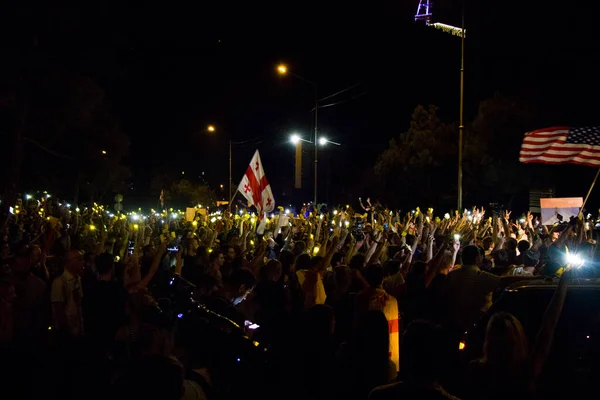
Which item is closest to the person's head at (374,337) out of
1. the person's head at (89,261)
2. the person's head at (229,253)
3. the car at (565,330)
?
the car at (565,330)

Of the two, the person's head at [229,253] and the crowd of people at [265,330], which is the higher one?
the person's head at [229,253]

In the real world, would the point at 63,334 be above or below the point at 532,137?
below

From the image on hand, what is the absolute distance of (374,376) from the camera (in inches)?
176

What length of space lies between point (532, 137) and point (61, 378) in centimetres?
1206

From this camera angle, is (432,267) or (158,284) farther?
(158,284)

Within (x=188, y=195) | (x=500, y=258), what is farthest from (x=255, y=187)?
(x=188, y=195)

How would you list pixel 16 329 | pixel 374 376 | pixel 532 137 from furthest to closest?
pixel 532 137 < pixel 16 329 < pixel 374 376

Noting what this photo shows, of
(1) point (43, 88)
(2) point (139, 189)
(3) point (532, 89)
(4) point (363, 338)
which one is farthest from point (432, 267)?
(2) point (139, 189)

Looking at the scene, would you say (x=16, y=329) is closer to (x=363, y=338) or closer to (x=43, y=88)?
(x=363, y=338)

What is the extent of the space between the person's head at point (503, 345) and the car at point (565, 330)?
1.79 ft

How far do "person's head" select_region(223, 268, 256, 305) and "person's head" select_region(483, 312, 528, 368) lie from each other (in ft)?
9.57

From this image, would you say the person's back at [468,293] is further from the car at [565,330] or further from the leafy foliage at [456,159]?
the leafy foliage at [456,159]

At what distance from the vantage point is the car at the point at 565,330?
4.06m

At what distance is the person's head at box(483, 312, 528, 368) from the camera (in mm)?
3596
